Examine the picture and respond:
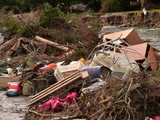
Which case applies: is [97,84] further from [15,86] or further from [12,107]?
[15,86]

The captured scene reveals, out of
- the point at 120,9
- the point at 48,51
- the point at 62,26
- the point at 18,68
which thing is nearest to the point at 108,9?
the point at 120,9

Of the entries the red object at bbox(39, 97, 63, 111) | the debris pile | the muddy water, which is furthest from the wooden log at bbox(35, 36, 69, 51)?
the red object at bbox(39, 97, 63, 111)

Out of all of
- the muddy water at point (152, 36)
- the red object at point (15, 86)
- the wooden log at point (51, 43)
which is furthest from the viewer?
the muddy water at point (152, 36)

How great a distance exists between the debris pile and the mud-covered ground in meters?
0.22

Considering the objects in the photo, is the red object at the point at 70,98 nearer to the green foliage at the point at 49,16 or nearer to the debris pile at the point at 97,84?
the debris pile at the point at 97,84

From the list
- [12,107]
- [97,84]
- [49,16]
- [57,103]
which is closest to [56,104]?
[57,103]

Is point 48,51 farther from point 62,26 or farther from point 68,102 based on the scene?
point 68,102

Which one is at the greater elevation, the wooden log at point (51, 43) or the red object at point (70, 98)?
the red object at point (70, 98)

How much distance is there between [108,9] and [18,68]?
35545 mm

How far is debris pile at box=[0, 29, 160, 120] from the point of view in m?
12.0

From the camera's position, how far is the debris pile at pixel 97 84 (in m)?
12.0

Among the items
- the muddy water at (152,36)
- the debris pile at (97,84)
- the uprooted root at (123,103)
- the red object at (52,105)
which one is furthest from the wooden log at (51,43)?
the uprooted root at (123,103)

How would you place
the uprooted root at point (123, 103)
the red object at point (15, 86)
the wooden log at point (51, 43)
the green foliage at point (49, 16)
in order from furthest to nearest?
the green foliage at point (49, 16), the wooden log at point (51, 43), the red object at point (15, 86), the uprooted root at point (123, 103)

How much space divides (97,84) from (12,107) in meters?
2.41
